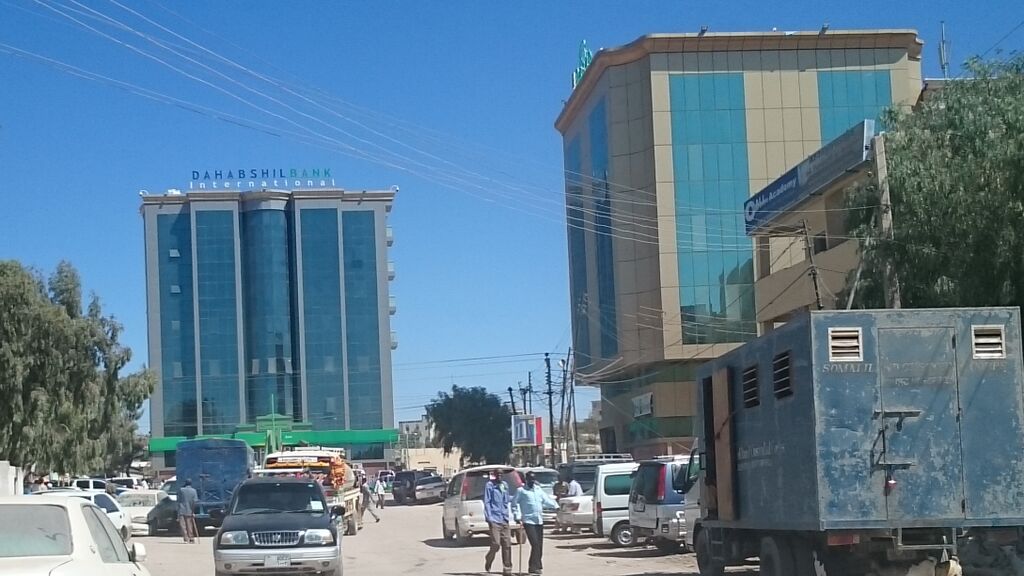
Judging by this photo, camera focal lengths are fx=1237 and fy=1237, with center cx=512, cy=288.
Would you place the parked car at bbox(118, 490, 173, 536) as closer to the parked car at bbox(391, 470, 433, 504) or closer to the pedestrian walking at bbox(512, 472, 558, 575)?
the pedestrian walking at bbox(512, 472, 558, 575)

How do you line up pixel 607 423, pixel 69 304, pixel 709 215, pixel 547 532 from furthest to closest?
1. pixel 607 423
2. pixel 709 215
3. pixel 69 304
4. pixel 547 532

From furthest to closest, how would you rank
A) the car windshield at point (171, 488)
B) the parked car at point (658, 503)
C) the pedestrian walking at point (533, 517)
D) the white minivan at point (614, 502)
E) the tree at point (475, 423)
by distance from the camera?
the tree at point (475, 423) → the car windshield at point (171, 488) → the white minivan at point (614, 502) → the parked car at point (658, 503) → the pedestrian walking at point (533, 517)

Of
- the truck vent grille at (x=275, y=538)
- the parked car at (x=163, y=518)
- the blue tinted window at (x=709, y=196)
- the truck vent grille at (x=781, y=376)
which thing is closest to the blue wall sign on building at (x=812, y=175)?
the blue tinted window at (x=709, y=196)

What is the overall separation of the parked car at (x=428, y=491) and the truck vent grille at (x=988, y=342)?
53.2 meters

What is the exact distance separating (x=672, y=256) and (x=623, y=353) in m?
6.08

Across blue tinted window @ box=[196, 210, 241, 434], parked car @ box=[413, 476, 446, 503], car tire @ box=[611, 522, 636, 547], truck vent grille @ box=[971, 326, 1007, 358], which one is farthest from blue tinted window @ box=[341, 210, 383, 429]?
truck vent grille @ box=[971, 326, 1007, 358]

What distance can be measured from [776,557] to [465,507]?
15138 mm

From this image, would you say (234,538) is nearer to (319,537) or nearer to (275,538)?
(275,538)

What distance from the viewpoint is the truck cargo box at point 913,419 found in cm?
1253

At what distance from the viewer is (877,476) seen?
1255 centimetres

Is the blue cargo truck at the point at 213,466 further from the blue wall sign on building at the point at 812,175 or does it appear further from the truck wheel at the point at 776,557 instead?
the truck wheel at the point at 776,557

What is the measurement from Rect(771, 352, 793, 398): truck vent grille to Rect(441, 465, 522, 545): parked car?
1456cm

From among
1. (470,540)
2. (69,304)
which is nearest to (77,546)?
(470,540)

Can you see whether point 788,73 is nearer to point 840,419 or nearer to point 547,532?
point 547,532
